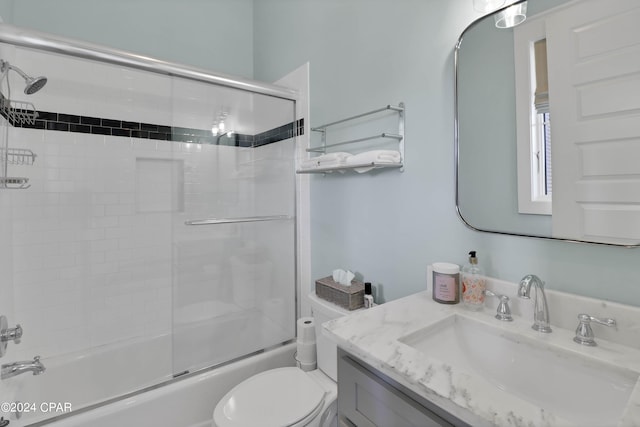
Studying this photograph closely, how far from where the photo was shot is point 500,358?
885 millimetres

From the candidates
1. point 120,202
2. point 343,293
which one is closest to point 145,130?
point 120,202

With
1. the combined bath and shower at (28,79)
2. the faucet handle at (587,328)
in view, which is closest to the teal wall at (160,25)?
the combined bath and shower at (28,79)

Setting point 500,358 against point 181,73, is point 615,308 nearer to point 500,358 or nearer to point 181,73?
point 500,358

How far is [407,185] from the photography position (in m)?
1.36

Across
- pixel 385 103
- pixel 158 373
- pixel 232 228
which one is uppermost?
pixel 385 103

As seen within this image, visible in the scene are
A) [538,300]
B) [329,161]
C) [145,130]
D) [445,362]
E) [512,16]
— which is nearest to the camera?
[445,362]

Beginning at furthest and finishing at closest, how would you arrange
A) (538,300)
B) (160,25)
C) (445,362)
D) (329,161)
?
(160,25), (329,161), (538,300), (445,362)

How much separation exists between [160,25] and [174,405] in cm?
247

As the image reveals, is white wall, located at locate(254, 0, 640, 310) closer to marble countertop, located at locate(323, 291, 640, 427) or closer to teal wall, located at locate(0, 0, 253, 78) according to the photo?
marble countertop, located at locate(323, 291, 640, 427)

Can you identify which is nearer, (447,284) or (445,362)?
(445,362)

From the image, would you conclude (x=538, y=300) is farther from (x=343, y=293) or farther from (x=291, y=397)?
(x=291, y=397)

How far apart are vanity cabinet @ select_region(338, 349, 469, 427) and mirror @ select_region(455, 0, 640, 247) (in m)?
0.64

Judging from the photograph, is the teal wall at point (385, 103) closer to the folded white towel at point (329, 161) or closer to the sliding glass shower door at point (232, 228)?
the folded white towel at point (329, 161)

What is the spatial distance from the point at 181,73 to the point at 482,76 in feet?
4.85
